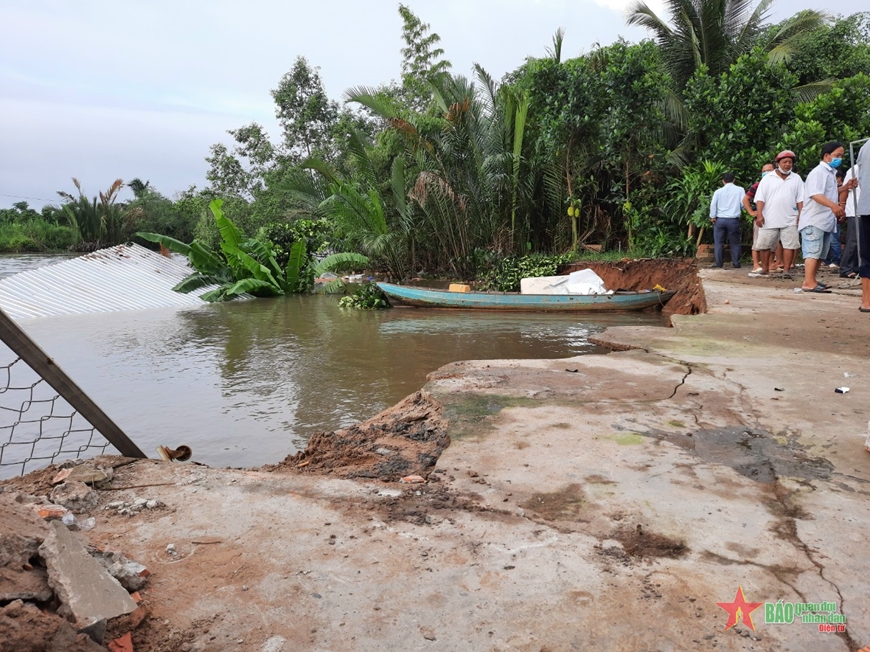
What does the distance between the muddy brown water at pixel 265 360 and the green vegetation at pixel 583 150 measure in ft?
11.4

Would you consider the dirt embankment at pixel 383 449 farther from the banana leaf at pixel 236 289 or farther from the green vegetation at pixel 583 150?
the banana leaf at pixel 236 289

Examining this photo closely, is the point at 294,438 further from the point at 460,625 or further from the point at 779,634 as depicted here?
the point at 779,634

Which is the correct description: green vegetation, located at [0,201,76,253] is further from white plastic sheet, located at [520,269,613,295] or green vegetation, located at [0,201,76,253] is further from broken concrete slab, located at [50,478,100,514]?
broken concrete slab, located at [50,478,100,514]

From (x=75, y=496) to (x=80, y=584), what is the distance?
92 centimetres

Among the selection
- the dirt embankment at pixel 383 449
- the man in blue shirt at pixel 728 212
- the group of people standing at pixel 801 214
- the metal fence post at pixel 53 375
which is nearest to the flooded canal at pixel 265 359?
the dirt embankment at pixel 383 449

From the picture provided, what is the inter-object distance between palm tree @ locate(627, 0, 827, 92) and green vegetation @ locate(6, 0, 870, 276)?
41 mm

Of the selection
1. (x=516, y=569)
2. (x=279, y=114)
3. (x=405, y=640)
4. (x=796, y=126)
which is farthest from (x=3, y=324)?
(x=279, y=114)

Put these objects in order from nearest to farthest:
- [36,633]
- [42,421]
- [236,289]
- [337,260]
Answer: [36,633] → [42,421] → [337,260] → [236,289]

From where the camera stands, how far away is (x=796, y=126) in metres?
10.5

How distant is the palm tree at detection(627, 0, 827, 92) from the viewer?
45.8ft

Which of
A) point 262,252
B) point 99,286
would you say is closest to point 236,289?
point 262,252

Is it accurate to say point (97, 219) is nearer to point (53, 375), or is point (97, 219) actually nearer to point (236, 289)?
point (236, 289)

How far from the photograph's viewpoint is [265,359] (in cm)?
764

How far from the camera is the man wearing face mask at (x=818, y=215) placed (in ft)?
24.2
